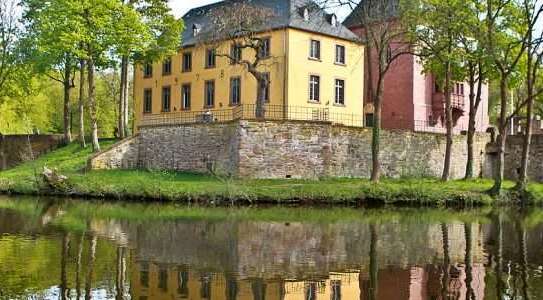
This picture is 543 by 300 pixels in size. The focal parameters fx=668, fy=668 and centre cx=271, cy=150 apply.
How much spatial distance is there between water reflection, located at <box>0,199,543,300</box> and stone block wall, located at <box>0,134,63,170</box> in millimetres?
23590

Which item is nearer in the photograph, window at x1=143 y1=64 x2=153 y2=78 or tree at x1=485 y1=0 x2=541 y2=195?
tree at x1=485 y1=0 x2=541 y2=195

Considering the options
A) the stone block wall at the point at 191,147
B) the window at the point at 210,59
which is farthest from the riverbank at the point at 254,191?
the window at the point at 210,59

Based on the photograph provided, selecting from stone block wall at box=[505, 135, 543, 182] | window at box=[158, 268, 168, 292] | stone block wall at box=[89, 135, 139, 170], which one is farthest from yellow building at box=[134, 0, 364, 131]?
window at box=[158, 268, 168, 292]

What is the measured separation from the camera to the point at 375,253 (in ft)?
45.1

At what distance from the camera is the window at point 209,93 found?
137ft

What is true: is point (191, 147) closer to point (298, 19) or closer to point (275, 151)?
point (275, 151)

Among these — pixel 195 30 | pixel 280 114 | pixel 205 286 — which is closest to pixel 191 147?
pixel 280 114

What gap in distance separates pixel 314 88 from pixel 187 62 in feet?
32.4

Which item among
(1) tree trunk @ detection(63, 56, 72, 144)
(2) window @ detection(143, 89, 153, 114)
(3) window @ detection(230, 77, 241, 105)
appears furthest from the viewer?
(2) window @ detection(143, 89, 153, 114)

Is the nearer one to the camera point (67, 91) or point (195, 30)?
point (67, 91)

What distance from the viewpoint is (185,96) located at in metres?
43.9

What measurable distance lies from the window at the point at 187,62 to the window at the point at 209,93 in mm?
2419

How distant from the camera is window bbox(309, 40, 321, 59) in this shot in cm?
3877

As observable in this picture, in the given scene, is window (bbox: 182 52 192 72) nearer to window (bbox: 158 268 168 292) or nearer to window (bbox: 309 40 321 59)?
window (bbox: 309 40 321 59)
